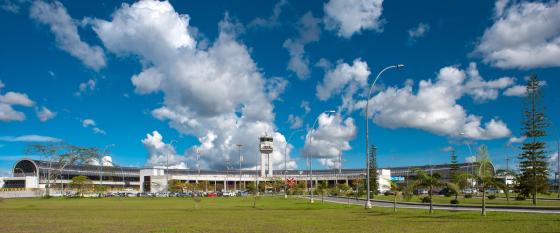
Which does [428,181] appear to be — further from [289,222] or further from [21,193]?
[21,193]

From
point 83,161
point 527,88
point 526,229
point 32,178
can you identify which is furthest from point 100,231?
point 32,178

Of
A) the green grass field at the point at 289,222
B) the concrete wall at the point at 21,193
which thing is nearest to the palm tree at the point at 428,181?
the green grass field at the point at 289,222

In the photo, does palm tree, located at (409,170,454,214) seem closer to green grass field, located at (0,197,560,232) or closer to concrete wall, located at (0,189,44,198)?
green grass field, located at (0,197,560,232)

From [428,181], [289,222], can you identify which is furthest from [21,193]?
[289,222]

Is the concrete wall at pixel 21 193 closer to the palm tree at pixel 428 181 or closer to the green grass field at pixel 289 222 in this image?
the green grass field at pixel 289 222

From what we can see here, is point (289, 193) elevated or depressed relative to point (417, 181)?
depressed

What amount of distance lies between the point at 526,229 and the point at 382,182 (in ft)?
505

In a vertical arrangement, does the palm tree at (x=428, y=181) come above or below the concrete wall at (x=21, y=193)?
above

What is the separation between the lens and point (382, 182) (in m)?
174

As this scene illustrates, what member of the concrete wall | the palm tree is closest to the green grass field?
the palm tree

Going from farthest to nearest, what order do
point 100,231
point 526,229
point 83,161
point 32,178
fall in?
point 32,178, point 83,161, point 100,231, point 526,229

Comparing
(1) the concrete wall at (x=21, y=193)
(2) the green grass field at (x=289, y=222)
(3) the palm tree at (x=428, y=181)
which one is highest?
(3) the palm tree at (x=428, y=181)

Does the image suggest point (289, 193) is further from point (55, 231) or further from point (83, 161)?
point (55, 231)

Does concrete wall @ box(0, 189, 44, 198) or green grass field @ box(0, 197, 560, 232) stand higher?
green grass field @ box(0, 197, 560, 232)
